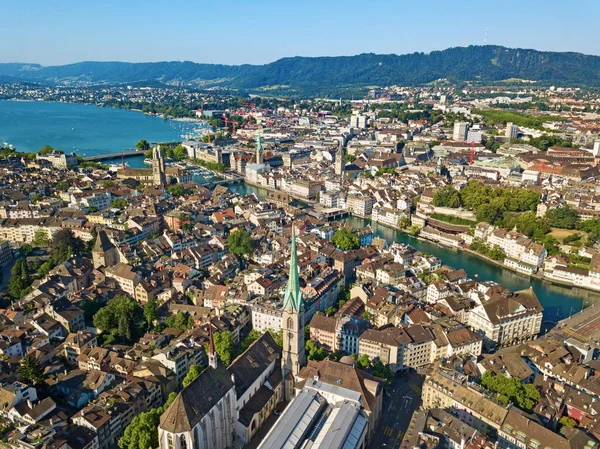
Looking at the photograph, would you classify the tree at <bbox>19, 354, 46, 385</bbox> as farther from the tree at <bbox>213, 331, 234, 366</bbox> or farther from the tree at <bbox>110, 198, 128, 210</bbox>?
the tree at <bbox>110, 198, 128, 210</bbox>

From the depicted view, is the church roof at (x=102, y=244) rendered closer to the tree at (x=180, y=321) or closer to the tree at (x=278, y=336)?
the tree at (x=180, y=321)

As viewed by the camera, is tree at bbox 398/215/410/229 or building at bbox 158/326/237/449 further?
tree at bbox 398/215/410/229

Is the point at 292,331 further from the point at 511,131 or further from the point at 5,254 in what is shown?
the point at 511,131

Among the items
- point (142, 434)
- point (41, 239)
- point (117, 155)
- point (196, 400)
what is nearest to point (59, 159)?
point (117, 155)

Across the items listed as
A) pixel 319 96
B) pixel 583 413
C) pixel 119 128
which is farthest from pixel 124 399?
pixel 319 96

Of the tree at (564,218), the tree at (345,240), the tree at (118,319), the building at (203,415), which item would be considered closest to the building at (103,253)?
the tree at (118,319)

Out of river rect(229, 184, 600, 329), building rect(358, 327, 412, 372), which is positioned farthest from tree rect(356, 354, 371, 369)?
river rect(229, 184, 600, 329)
